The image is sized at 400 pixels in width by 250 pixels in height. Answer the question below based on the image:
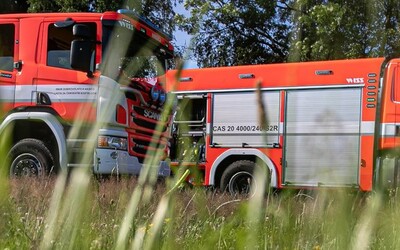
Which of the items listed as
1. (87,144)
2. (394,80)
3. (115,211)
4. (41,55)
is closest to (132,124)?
(41,55)

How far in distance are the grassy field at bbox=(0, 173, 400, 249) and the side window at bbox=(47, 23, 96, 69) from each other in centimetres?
557

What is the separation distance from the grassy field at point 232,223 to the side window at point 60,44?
18.3ft

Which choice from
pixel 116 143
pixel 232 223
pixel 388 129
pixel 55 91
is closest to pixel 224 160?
pixel 388 129

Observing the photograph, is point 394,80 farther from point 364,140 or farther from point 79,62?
point 79,62

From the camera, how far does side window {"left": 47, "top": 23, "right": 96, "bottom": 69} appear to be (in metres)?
7.24

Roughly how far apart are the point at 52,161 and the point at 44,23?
2031mm

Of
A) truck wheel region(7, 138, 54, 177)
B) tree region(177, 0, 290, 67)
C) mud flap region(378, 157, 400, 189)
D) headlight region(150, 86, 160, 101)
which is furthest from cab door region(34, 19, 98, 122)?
mud flap region(378, 157, 400, 189)

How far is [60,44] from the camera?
7.37 metres

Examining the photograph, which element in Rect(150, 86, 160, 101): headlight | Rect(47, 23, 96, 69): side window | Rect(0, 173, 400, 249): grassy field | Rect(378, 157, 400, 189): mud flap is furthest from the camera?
Rect(150, 86, 160, 101): headlight

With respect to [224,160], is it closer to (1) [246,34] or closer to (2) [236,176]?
(2) [236,176]

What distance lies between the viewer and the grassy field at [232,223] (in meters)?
0.87

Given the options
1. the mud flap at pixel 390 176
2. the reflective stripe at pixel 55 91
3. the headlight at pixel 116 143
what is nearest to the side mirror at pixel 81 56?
the reflective stripe at pixel 55 91

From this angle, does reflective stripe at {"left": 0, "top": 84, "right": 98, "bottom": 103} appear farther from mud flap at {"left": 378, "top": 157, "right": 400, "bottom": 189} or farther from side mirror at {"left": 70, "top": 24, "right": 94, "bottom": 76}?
mud flap at {"left": 378, "top": 157, "right": 400, "bottom": 189}

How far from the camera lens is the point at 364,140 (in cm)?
876
